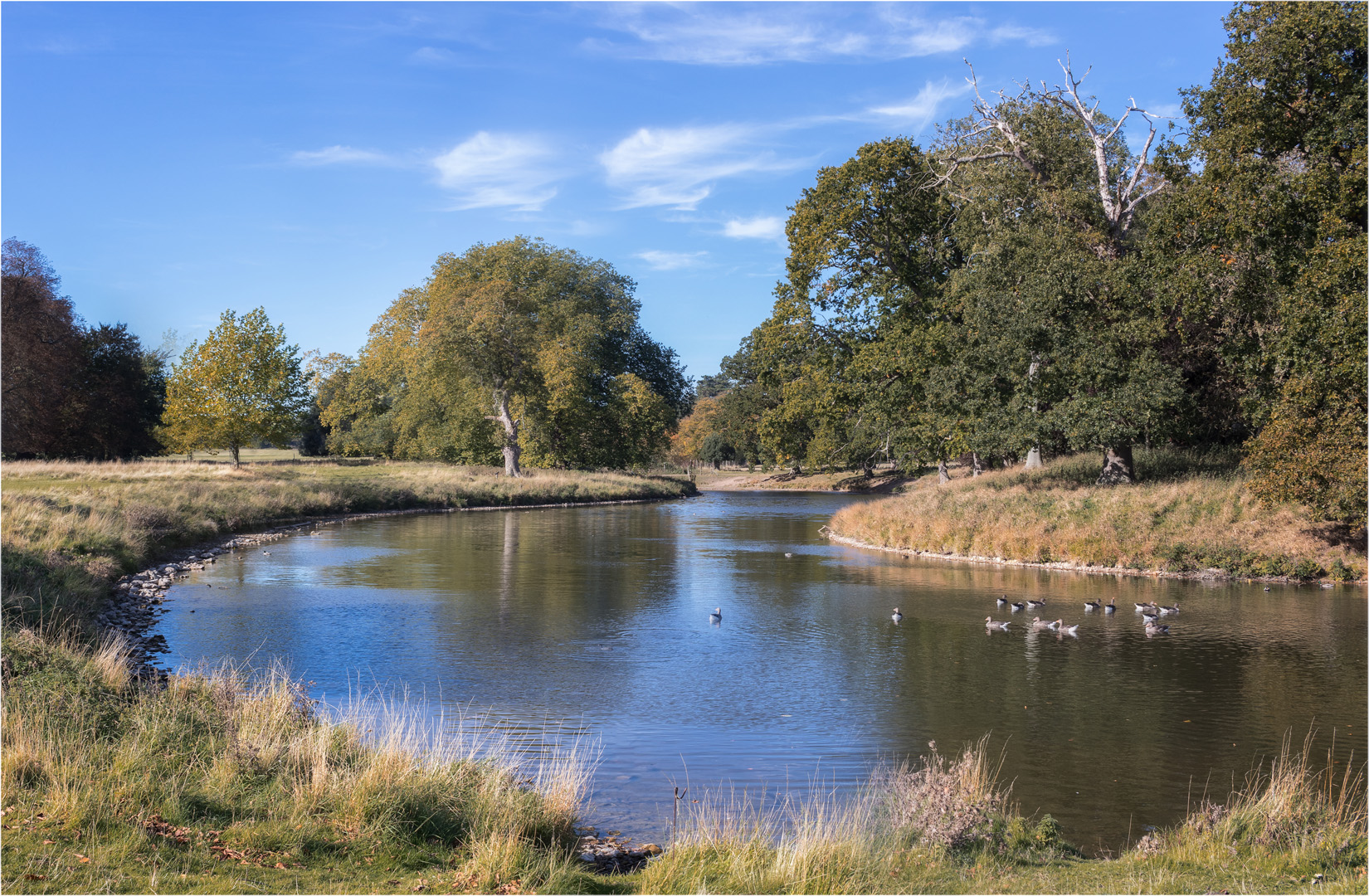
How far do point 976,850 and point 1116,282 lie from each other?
2367 cm

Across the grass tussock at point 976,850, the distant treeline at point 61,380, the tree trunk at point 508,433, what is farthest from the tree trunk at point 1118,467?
the distant treeline at point 61,380

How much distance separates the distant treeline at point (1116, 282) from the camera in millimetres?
19375

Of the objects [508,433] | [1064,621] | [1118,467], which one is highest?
[508,433]

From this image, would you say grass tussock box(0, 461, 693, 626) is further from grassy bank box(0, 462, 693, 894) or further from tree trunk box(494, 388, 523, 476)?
grassy bank box(0, 462, 693, 894)

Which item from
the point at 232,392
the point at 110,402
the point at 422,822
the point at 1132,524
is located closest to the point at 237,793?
the point at 422,822

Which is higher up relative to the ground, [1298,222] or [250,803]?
[1298,222]

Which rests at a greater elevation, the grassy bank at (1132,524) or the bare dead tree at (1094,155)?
the bare dead tree at (1094,155)

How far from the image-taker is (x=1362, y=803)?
919 cm

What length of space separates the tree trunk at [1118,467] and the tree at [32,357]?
4996 centimetres

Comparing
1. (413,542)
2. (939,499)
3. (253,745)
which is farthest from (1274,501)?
(413,542)

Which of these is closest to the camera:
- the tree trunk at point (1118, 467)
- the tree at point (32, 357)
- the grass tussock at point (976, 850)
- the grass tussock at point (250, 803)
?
the grass tussock at point (250, 803)

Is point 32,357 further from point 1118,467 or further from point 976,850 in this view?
point 976,850

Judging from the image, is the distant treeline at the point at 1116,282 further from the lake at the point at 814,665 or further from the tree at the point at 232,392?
the tree at the point at 232,392

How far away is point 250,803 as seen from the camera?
740 centimetres
